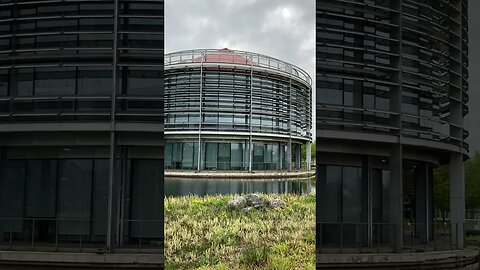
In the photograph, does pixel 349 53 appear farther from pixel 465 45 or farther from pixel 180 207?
pixel 180 207

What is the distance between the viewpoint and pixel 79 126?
6.84 m

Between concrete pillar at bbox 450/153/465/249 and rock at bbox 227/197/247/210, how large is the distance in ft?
12.0

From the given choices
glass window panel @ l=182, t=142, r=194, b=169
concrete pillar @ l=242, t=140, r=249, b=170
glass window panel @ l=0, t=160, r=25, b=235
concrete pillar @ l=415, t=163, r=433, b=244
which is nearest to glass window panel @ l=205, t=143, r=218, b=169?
glass window panel @ l=182, t=142, r=194, b=169

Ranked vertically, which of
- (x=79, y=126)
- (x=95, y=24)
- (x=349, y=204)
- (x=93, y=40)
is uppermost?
(x=95, y=24)

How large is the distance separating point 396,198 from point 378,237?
741mm

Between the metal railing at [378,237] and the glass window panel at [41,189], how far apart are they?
14.8 feet

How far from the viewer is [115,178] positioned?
710cm

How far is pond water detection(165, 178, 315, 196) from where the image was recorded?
4.82m

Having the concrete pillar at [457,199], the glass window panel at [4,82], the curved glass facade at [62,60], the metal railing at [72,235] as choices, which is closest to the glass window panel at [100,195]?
the metal railing at [72,235]

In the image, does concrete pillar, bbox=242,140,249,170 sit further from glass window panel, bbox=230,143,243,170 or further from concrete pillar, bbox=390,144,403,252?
concrete pillar, bbox=390,144,403,252

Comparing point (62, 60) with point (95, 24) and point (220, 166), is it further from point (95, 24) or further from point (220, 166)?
point (220, 166)

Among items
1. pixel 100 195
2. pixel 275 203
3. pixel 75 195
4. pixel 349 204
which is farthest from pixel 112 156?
pixel 349 204

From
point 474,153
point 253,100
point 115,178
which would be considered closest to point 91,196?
point 115,178

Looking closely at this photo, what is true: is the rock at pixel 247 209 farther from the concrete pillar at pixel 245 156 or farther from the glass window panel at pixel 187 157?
the glass window panel at pixel 187 157
